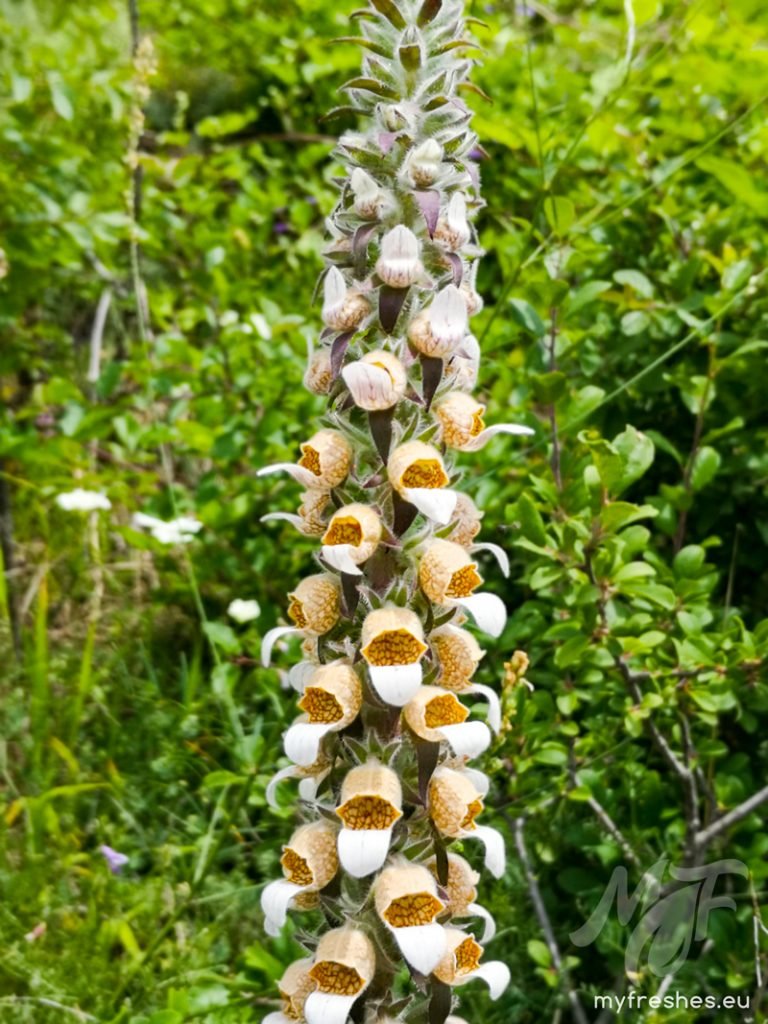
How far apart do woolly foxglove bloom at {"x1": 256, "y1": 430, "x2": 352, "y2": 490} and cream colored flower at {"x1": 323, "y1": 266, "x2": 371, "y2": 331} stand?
129 millimetres

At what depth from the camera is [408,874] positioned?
1132 mm

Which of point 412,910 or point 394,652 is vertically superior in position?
point 394,652

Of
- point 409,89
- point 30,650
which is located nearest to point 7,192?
point 30,650

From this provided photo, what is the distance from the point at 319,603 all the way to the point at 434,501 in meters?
0.20

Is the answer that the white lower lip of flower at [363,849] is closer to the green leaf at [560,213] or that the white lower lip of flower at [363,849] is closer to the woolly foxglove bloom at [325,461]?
the woolly foxglove bloom at [325,461]

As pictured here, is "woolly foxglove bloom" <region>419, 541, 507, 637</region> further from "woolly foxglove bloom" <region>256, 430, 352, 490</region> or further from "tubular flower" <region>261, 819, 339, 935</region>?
"tubular flower" <region>261, 819, 339, 935</region>

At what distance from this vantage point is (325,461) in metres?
1.16

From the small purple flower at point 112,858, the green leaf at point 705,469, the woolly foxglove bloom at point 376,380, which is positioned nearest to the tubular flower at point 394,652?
the woolly foxglove bloom at point 376,380

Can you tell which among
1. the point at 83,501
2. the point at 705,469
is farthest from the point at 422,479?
the point at 83,501

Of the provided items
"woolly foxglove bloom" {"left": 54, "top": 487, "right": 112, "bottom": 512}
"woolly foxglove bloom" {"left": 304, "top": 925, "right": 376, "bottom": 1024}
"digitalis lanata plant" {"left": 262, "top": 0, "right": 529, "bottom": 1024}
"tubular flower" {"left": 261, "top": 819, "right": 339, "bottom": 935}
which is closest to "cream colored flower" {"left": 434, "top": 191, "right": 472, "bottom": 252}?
"digitalis lanata plant" {"left": 262, "top": 0, "right": 529, "bottom": 1024}

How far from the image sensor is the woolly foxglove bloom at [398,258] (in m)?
1.11

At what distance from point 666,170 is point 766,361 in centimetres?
52

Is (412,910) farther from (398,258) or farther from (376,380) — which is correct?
(398,258)

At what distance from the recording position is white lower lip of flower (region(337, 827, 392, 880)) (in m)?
1.08
